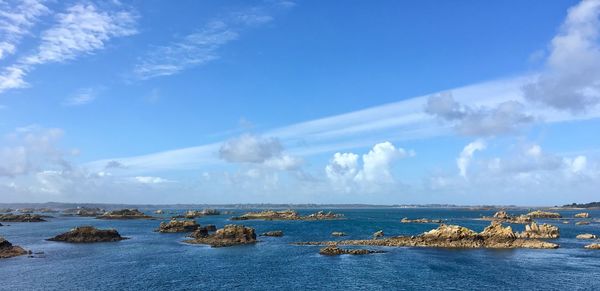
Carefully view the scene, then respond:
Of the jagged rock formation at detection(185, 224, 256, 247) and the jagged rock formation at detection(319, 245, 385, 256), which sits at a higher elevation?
the jagged rock formation at detection(185, 224, 256, 247)

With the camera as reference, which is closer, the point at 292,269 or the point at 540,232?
the point at 292,269

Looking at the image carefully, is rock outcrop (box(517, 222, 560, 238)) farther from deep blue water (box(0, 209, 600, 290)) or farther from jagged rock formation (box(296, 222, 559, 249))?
deep blue water (box(0, 209, 600, 290))

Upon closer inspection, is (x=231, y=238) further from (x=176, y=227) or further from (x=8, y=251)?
(x=8, y=251)

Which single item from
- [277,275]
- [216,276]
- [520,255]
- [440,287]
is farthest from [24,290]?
[520,255]

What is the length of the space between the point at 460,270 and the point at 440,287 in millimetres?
14793

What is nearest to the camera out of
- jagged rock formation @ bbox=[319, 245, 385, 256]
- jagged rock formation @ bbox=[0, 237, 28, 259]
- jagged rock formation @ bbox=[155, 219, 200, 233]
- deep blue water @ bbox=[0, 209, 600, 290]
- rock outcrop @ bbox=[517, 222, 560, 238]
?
deep blue water @ bbox=[0, 209, 600, 290]

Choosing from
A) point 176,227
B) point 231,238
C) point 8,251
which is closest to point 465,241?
point 231,238

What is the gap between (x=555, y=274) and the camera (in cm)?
7756

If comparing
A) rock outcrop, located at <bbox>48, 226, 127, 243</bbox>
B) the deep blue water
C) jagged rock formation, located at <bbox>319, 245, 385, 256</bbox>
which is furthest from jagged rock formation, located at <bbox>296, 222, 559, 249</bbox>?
rock outcrop, located at <bbox>48, 226, 127, 243</bbox>

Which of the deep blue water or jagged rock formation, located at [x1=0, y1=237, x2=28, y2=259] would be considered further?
jagged rock formation, located at [x1=0, y1=237, x2=28, y2=259]

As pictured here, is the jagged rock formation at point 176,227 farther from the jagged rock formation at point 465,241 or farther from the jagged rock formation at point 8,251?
the jagged rock formation at point 8,251

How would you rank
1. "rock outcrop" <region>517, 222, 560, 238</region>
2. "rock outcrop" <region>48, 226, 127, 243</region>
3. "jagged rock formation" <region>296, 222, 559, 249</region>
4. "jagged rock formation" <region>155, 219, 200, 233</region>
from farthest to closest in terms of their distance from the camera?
"jagged rock formation" <region>155, 219, 200, 233</region> → "rock outcrop" <region>517, 222, 560, 238</region> → "rock outcrop" <region>48, 226, 127, 243</region> → "jagged rock formation" <region>296, 222, 559, 249</region>

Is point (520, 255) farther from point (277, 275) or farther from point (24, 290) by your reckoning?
point (24, 290)

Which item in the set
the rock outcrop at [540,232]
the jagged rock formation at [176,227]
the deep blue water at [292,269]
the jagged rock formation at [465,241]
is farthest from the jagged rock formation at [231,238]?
the rock outcrop at [540,232]
